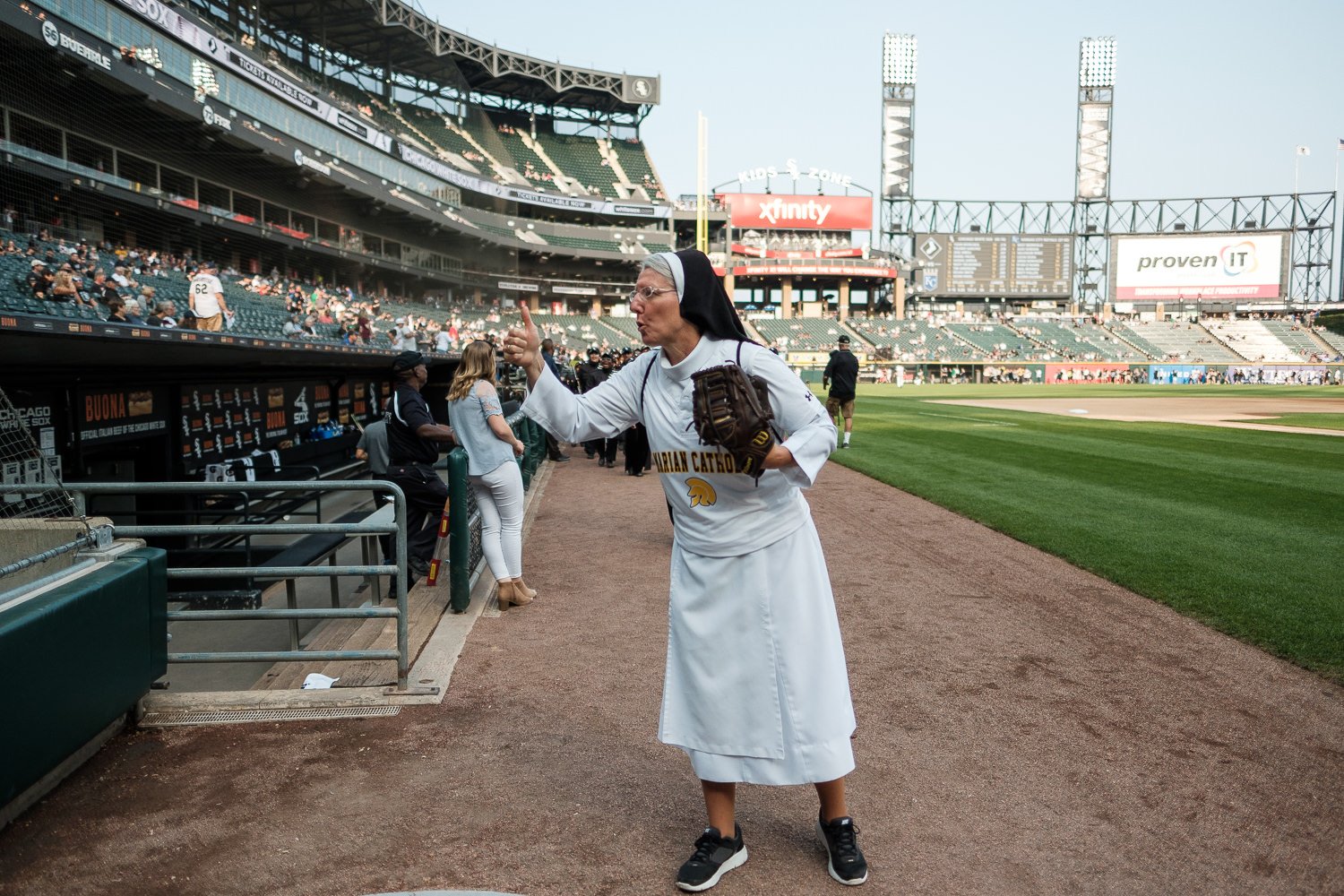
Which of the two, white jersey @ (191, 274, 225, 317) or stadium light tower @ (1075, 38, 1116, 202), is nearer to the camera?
white jersey @ (191, 274, 225, 317)

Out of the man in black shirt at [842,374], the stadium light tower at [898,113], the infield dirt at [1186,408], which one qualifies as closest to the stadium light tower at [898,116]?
the stadium light tower at [898,113]

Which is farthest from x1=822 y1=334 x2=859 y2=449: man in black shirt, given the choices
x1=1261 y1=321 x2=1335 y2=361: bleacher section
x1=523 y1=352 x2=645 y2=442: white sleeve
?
x1=1261 y1=321 x2=1335 y2=361: bleacher section

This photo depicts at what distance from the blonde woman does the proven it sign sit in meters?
81.4

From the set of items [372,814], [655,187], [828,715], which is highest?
[655,187]

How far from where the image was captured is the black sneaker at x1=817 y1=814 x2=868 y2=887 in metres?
2.95

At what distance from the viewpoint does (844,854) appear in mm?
2982

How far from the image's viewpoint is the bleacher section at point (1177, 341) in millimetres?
74312

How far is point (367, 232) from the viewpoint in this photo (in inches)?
1572

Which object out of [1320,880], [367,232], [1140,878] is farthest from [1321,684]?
[367,232]

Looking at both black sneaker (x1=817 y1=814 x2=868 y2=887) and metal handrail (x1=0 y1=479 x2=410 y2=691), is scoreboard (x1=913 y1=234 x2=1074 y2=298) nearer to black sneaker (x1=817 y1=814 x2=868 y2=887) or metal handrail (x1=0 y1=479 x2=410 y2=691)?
metal handrail (x1=0 y1=479 x2=410 y2=691)

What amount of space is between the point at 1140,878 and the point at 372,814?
8.90 ft

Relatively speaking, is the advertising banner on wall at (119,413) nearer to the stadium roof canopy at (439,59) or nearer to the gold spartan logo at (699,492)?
the gold spartan logo at (699,492)

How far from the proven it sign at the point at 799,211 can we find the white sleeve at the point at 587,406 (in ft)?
277

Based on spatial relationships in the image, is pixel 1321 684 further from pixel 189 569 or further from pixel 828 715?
pixel 189 569
